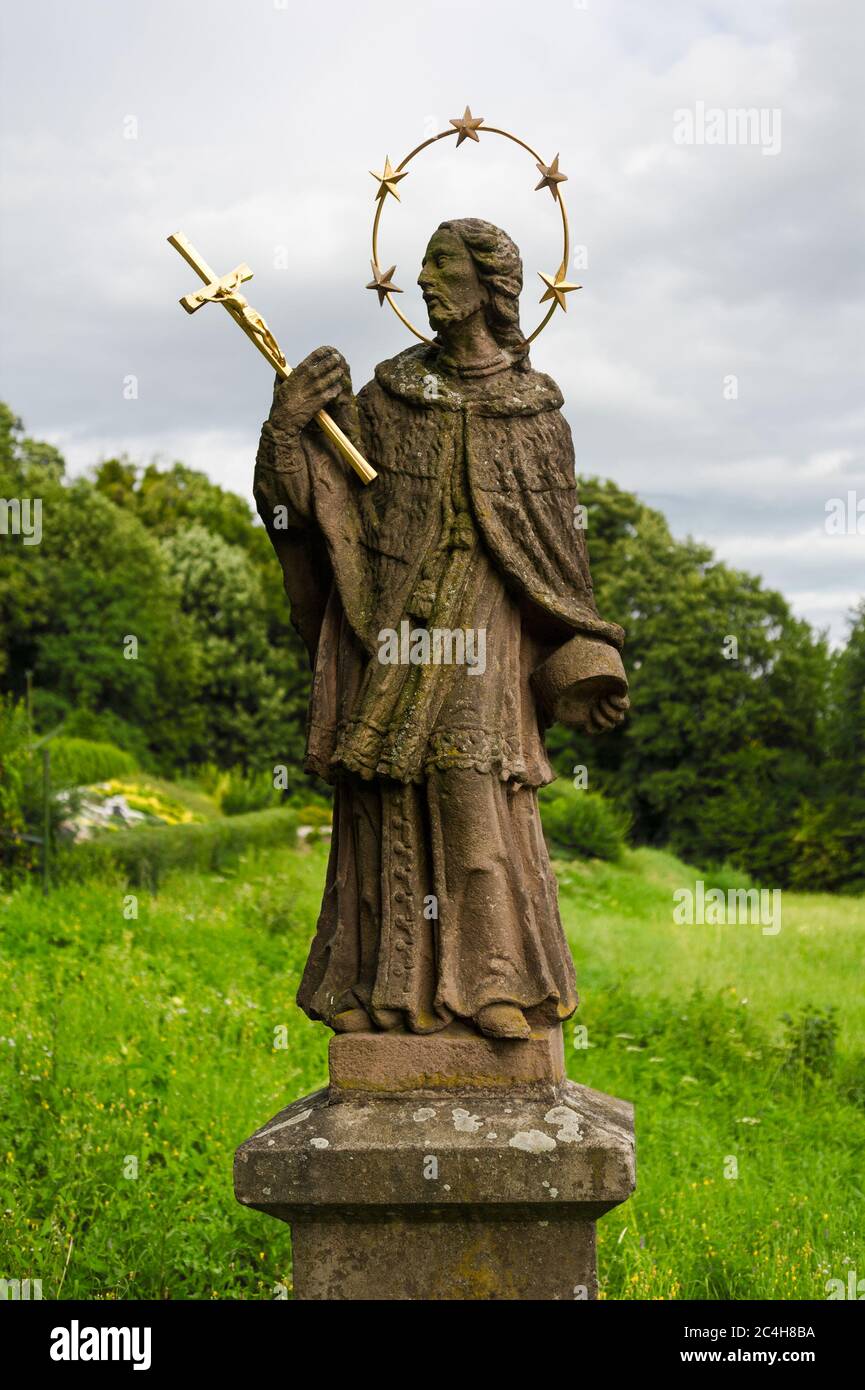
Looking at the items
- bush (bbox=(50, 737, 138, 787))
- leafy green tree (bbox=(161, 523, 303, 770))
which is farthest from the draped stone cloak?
leafy green tree (bbox=(161, 523, 303, 770))

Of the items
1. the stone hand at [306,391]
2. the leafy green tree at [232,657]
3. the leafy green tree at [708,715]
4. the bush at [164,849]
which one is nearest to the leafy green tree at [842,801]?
the leafy green tree at [708,715]

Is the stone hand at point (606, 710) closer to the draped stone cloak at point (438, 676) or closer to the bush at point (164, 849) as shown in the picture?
the draped stone cloak at point (438, 676)

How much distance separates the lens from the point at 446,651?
4.62 meters

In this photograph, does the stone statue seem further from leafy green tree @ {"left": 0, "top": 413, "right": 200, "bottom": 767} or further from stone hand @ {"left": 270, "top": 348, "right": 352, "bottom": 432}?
leafy green tree @ {"left": 0, "top": 413, "right": 200, "bottom": 767}

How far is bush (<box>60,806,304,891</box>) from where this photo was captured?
14555 mm

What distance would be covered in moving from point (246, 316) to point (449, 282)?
0.67m

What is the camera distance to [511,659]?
4.73m

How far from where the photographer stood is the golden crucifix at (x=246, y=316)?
182 inches

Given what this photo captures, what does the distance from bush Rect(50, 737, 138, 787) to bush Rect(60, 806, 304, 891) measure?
298cm

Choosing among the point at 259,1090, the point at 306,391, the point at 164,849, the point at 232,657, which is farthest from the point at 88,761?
the point at 306,391

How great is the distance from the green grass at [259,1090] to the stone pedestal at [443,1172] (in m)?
1.90

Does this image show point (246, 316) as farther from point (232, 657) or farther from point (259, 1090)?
point (232, 657)

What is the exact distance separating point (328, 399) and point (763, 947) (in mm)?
11011
